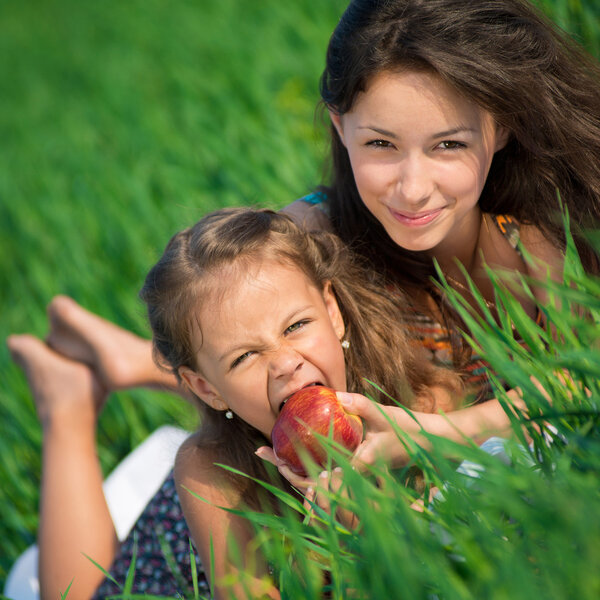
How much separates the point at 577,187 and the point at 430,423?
803 millimetres

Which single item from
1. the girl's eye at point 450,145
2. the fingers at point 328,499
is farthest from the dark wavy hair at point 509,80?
the fingers at point 328,499

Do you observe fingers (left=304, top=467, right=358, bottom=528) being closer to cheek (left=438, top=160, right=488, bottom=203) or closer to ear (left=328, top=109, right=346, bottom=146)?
cheek (left=438, top=160, right=488, bottom=203)

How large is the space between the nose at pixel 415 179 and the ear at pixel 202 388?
0.64m

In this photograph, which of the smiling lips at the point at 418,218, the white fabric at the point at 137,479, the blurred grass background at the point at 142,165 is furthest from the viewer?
the blurred grass background at the point at 142,165

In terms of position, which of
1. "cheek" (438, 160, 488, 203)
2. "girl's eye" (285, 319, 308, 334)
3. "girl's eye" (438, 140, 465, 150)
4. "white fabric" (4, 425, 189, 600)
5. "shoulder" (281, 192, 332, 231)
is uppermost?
"girl's eye" (438, 140, 465, 150)

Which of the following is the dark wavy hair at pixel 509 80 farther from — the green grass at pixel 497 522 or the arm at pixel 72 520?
the arm at pixel 72 520

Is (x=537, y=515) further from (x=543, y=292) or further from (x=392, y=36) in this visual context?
(x=392, y=36)

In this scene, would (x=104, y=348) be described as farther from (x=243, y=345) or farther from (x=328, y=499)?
(x=328, y=499)

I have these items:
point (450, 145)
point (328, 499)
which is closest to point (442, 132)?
point (450, 145)

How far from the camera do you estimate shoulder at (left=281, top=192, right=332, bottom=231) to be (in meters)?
2.21

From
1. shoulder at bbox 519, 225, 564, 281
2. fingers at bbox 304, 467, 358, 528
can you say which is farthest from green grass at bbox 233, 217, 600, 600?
shoulder at bbox 519, 225, 564, 281

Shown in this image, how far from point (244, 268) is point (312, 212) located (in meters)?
0.58

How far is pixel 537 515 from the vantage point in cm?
102

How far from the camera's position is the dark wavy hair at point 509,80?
178 cm
